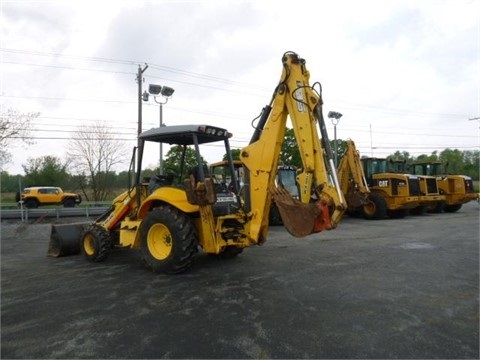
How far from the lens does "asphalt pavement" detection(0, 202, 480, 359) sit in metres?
3.82

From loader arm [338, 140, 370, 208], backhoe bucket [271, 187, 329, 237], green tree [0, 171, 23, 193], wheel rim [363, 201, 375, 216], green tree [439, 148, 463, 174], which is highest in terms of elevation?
green tree [439, 148, 463, 174]

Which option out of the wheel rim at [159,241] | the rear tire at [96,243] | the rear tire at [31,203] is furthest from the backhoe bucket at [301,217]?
the rear tire at [31,203]

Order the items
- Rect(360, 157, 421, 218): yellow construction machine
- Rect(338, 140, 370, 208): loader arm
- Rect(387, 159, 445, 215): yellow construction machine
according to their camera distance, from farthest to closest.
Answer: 1. Rect(387, 159, 445, 215): yellow construction machine
2. Rect(360, 157, 421, 218): yellow construction machine
3. Rect(338, 140, 370, 208): loader arm

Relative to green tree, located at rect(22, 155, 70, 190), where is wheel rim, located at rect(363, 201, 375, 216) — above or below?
below

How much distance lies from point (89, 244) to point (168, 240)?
222 centimetres

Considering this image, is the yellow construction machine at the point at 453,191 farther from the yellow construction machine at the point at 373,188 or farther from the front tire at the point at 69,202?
the front tire at the point at 69,202

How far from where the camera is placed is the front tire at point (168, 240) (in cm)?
645

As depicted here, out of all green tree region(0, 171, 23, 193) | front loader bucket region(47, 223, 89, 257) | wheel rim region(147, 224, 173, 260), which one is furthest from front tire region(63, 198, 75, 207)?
green tree region(0, 171, 23, 193)

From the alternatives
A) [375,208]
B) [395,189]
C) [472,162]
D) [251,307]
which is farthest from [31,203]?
[472,162]

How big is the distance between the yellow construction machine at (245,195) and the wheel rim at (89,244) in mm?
821

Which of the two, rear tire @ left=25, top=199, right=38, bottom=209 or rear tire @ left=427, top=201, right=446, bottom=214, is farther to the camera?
rear tire @ left=25, top=199, right=38, bottom=209

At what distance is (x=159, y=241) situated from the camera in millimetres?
7035

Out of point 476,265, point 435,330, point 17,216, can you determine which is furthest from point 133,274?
point 17,216

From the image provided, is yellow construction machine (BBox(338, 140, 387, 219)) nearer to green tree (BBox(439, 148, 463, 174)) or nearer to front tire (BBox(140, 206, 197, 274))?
front tire (BBox(140, 206, 197, 274))
